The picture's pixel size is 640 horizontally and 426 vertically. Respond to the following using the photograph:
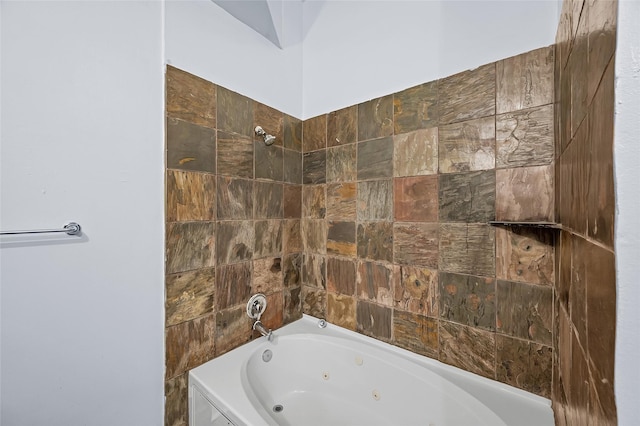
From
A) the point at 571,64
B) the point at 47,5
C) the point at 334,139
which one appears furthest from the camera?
the point at 334,139

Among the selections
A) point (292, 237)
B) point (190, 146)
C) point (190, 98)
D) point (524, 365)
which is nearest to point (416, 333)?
point (524, 365)

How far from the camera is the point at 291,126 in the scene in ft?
5.66

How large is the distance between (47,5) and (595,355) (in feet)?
5.59

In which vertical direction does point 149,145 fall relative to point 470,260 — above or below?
above

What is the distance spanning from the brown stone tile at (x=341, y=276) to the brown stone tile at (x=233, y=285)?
1.64 ft

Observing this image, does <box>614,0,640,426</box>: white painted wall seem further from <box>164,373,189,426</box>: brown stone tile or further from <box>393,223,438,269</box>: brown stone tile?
<box>164,373,189,426</box>: brown stone tile

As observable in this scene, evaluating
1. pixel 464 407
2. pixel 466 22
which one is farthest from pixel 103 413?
pixel 466 22

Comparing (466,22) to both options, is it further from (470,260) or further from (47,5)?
(47,5)

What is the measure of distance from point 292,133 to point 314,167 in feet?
0.90

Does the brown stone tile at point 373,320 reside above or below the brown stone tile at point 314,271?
below

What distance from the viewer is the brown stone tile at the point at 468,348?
1.12 metres

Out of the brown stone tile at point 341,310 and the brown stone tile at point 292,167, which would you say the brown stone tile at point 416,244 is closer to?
the brown stone tile at point 341,310

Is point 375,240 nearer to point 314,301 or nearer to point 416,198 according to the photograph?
point 416,198

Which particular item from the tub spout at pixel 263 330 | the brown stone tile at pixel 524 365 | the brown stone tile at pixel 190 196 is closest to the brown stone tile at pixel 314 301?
the tub spout at pixel 263 330
